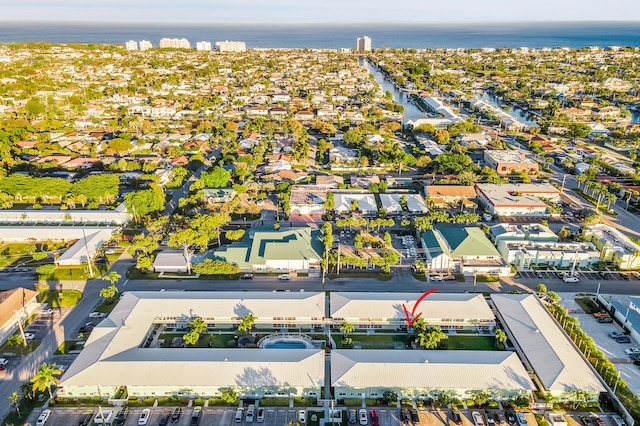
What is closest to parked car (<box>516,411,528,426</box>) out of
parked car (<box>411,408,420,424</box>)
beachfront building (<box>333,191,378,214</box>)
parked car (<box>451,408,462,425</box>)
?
parked car (<box>451,408,462,425</box>)

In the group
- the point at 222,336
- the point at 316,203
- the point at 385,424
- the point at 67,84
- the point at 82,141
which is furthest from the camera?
the point at 67,84

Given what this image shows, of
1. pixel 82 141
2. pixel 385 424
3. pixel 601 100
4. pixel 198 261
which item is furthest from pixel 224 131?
pixel 601 100

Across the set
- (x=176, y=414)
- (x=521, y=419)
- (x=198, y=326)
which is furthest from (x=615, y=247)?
(x=176, y=414)

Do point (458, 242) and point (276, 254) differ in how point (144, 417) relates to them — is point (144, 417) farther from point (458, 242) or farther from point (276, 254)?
point (458, 242)

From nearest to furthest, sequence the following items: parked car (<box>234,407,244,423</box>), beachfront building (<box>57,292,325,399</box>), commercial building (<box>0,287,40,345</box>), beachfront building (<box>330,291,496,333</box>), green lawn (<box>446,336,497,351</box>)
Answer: parked car (<box>234,407,244,423</box>) → beachfront building (<box>57,292,325,399</box>) → green lawn (<box>446,336,497,351</box>) → commercial building (<box>0,287,40,345</box>) → beachfront building (<box>330,291,496,333</box>)

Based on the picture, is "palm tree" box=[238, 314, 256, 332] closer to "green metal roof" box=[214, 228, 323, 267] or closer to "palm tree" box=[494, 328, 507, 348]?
"green metal roof" box=[214, 228, 323, 267]

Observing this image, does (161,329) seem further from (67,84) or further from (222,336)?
(67,84)
